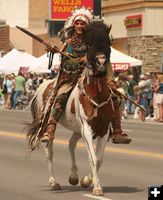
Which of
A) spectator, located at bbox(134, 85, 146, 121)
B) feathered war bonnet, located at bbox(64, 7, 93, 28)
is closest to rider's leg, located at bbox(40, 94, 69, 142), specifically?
feathered war bonnet, located at bbox(64, 7, 93, 28)

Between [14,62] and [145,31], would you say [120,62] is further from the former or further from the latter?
[14,62]

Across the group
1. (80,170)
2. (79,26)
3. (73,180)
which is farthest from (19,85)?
(79,26)

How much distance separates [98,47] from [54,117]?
152 centimetres

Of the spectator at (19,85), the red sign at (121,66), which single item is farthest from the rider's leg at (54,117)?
the spectator at (19,85)

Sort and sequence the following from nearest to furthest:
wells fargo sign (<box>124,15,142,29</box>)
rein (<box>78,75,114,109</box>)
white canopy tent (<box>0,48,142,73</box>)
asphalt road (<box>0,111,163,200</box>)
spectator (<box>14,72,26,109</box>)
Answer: rein (<box>78,75,114,109</box>) < asphalt road (<box>0,111,163,200</box>) < white canopy tent (<box>0,48,142,73</box>) < spectator (<box>14,72,26,109</box>) < wells fargo sign (<box>124,15,142,29</box>)

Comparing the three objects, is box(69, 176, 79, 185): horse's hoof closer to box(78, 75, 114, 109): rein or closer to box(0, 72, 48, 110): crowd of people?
box(78, 75, 114, 109): rein

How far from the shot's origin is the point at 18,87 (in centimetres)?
4294

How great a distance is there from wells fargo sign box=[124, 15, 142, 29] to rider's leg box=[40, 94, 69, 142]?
38.4 meters

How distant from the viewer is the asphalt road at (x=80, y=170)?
11805mm

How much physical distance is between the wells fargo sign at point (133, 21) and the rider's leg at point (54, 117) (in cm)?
3839

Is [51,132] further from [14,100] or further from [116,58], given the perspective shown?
[14,100]

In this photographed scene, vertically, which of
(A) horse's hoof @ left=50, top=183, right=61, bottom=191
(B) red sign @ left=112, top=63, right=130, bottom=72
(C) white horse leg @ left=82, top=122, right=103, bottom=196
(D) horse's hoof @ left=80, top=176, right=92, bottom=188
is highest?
(B) red sign @ left=112, top=63, right=130, bottom=72

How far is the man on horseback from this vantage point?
12.1 meters

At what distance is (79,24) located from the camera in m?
12.3
